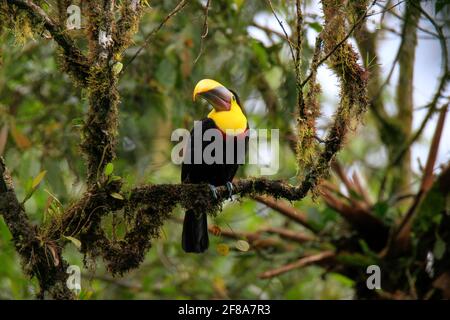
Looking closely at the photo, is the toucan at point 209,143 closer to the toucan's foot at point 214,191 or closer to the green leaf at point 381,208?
the toucan's foot at point 214,191

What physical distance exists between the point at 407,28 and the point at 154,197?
2710 mm

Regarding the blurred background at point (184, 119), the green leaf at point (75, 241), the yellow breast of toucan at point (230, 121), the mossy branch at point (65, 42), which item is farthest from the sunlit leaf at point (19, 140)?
the green leaf at point (75, 241)

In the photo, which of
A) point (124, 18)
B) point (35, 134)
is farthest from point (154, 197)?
point (35, 134)

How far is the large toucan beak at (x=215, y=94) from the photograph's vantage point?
172 inches

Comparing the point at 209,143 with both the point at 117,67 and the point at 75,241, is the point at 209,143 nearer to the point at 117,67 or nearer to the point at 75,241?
the point at 117,67

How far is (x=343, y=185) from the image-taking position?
573cm

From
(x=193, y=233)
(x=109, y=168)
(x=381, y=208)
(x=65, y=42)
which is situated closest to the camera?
(x=109, y=168)

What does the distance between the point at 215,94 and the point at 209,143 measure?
365mm

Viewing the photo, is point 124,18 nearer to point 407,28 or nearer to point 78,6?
point 78,6

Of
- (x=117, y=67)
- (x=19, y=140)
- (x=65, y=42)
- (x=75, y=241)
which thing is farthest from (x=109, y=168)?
(x=19, y=140)

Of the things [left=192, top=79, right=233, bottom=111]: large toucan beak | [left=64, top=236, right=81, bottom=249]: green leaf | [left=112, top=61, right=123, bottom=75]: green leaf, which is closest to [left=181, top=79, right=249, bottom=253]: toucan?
[left=192, top=79, right=233, bottom=111]: large toucan beak

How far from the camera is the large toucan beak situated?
438 cm

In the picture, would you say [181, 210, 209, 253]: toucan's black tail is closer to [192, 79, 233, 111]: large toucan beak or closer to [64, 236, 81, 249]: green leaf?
[192, 79, 233, 111]: large toucan beak

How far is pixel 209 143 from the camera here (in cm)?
469
